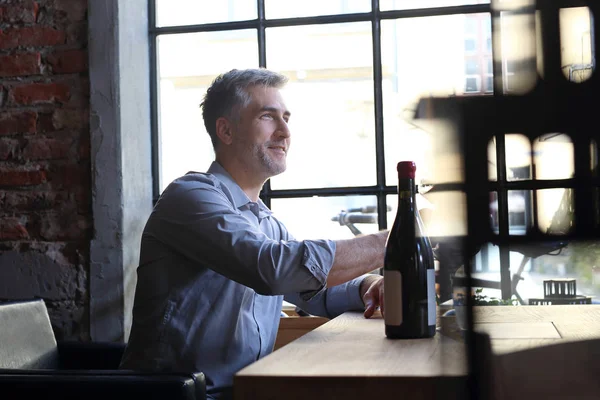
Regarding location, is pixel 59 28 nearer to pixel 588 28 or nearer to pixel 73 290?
pixel 73 290

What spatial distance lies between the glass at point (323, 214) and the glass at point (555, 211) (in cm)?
206

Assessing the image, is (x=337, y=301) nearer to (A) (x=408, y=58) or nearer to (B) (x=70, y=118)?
(A) (x=408, y=58)

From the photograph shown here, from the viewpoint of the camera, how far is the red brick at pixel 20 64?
2.41 metres

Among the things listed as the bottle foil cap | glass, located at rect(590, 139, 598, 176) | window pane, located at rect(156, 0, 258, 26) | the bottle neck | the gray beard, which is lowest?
glass, located at rect(590, 139, 598, 176)

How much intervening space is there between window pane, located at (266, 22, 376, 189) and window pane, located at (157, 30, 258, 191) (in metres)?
0.18

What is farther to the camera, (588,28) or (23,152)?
(23,152)

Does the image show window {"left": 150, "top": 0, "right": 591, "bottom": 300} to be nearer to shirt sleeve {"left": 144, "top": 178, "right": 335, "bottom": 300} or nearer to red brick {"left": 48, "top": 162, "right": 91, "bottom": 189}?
red brick {"left": 48, "top": 162, "right": 91, "bottom": 189}

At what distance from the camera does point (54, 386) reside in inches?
49.3

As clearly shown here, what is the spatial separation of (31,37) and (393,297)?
1742 millimetres

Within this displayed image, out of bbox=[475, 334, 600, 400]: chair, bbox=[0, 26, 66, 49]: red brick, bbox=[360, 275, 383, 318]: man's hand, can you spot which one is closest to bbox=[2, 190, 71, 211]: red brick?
bbox=[0, 26, 66, 49]: red brick

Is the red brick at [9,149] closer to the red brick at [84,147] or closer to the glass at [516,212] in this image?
the red brick at [84,147]

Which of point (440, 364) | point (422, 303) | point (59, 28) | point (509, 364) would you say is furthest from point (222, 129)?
point (509, 364)

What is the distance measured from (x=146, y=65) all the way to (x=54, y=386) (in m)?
1.53

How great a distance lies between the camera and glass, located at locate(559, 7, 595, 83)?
36 centimetres
